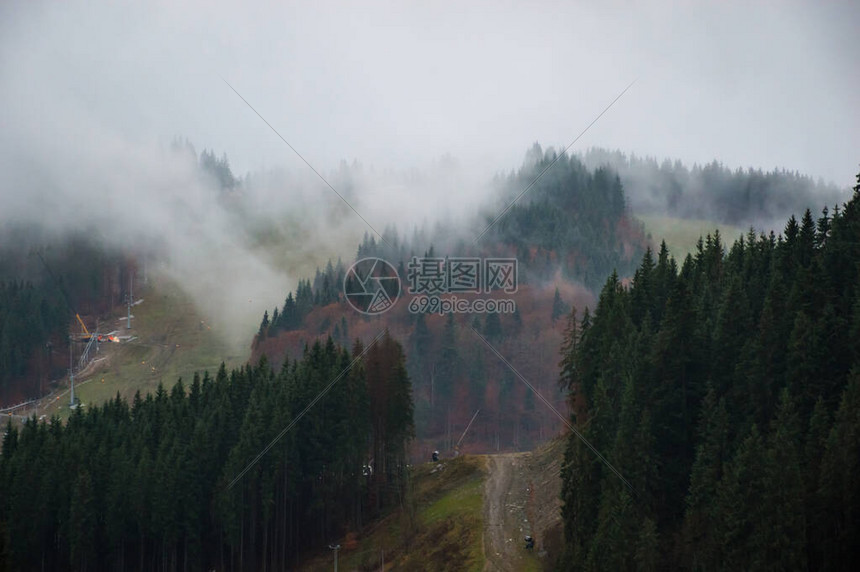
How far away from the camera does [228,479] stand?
89.8m

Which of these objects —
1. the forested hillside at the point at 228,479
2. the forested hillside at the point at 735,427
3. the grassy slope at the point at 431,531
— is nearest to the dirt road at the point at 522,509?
the grassy slope at the point at 431,531

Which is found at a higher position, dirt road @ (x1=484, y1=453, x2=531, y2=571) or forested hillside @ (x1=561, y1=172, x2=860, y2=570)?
forested hillside @ (x1=561, y1=172, x2=860, y2=570)

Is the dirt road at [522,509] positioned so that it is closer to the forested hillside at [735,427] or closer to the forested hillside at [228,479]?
the forested hillside at [735,427]

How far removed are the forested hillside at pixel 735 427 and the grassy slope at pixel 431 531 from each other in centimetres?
1274

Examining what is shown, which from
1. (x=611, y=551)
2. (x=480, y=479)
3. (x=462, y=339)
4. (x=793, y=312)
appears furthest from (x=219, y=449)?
(x=462, y=339)

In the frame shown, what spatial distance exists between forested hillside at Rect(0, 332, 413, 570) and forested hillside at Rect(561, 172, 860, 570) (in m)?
28.4

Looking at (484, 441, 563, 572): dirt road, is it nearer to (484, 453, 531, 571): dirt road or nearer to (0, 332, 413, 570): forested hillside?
(484, 453, 531, 571): dirt road

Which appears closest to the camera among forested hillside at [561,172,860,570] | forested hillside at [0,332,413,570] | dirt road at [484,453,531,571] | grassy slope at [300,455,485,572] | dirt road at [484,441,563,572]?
forested hillside at [561,172,860,570]

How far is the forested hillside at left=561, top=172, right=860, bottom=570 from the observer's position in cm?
5219

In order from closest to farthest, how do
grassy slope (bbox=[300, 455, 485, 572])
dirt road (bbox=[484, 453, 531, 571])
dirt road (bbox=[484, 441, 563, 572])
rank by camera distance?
dirt road (bbox=[484, 441, 563, 572]) < dirt road (bbox=[484, 453, 531, 571]) < grassy slope (bbox=[300, 455, 485, 572])

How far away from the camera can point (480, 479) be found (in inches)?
3686

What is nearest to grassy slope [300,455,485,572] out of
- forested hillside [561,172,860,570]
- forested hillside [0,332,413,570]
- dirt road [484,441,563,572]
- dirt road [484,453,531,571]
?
dirt road [484,453,531,571]

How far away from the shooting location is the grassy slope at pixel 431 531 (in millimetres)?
79250

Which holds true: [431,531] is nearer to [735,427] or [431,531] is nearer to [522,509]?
[522,509]
